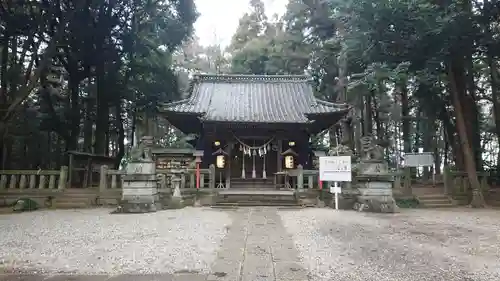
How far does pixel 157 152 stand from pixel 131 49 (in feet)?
22.9

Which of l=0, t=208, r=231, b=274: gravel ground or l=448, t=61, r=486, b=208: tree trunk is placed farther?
l=448, t=61, r=486, b=208: tree trunk

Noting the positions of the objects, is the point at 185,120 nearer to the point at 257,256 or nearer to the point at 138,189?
the point at 138,189

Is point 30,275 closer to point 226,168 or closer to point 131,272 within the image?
point 131,272

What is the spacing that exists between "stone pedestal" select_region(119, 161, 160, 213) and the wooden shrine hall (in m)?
5.27

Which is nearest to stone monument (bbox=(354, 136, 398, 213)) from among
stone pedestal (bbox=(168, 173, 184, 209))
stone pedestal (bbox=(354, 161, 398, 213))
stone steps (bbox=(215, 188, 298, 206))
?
stone pedestal (bbox=(354, 161, 398, 213))

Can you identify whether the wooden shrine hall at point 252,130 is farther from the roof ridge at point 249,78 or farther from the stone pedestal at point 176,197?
the stone pedestal at point 176,197

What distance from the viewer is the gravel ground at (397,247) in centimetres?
418

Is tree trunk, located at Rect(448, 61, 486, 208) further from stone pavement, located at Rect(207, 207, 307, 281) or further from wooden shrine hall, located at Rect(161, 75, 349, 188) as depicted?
stone pavement, located at Rect(207, 207, 307, 281)

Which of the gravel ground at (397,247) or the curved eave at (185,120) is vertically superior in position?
the curved eave at (185,120)

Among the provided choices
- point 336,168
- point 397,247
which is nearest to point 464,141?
point 336,168

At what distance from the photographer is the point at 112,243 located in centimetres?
582

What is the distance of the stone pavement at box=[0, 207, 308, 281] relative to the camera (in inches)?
155

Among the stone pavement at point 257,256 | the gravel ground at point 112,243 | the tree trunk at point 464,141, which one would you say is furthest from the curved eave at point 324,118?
the stone pavement at point 257,256

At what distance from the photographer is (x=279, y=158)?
16.8 m
